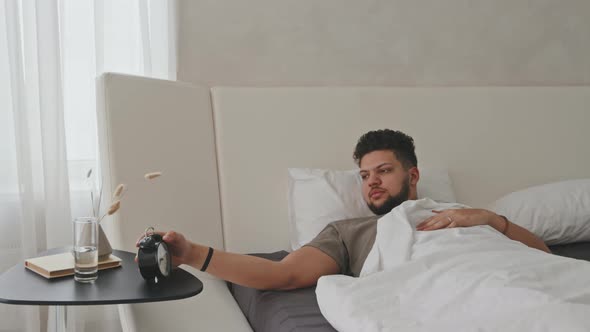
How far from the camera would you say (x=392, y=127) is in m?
2.54

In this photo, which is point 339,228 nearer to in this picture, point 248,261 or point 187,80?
point 248,261

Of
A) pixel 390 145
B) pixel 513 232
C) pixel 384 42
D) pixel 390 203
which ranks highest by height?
pixel 384 42

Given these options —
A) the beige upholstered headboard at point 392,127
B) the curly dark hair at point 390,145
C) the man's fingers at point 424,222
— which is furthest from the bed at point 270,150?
the man's fingers at point 424,222

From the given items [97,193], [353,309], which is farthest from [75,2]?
[353,309]

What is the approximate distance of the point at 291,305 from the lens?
163 cm

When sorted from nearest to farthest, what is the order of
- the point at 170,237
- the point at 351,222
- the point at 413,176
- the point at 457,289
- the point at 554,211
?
1. the point at 457,289
2. the point at 170,237
3. the point at 351,222
4. the point at 413,176
5. the point at 554,211

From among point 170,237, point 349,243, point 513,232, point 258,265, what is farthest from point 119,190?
point 513,232

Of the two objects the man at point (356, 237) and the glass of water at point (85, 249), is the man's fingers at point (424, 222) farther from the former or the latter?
the glass of water at point (85, 249)

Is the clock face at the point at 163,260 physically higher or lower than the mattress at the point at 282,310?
higher

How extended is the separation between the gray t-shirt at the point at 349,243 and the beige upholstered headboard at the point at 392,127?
0.42 metres

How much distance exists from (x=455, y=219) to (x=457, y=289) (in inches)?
18.7

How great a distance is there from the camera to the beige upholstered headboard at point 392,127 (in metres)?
2.31

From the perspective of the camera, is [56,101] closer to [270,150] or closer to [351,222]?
[270,150]

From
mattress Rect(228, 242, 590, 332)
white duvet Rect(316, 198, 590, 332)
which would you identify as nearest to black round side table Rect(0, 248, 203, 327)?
mattress Rect(228, 242, 590, 332)
